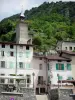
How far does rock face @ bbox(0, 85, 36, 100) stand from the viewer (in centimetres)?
4031

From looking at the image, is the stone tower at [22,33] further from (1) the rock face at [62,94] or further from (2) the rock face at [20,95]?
(2) the rock face at [20,95]

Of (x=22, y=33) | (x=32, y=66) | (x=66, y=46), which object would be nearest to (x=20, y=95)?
(x=32, y=66)

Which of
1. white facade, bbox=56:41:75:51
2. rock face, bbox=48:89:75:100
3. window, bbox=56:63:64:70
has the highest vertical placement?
white facade, bbox=56:41:75:51

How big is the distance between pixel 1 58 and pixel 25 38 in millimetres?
19946

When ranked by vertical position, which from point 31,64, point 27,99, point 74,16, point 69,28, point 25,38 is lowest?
point 27,99

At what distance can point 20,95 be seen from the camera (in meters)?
41.9

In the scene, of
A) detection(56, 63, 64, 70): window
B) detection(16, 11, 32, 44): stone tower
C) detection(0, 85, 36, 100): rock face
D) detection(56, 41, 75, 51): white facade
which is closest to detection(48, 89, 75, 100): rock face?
detection(0, 85, 36, 100): rock face

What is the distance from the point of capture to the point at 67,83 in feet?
193

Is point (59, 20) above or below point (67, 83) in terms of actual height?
above

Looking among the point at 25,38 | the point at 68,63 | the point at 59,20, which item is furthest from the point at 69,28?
the point at 68,63

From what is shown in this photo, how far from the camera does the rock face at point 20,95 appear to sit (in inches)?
1587

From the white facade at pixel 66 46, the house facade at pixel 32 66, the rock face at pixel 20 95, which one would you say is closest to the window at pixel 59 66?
the house facade at pixel 32 66

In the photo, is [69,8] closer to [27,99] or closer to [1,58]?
[1,58]

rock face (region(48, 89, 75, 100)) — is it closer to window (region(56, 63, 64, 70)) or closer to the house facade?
the house facade
